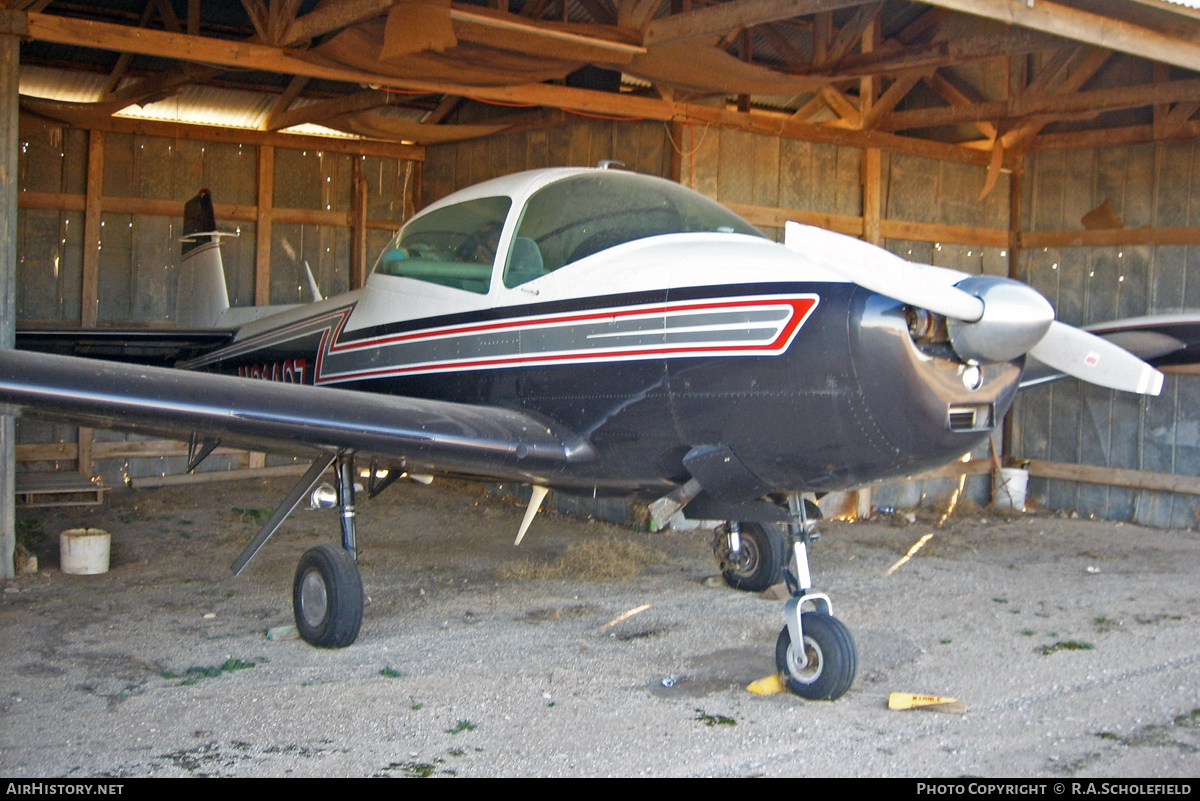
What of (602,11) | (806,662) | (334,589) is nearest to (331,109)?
(602,11)

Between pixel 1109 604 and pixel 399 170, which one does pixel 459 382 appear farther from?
pixel 399 170

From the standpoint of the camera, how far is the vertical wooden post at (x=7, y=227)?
6055 mm

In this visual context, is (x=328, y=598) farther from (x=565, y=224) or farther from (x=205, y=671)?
(x=565, y=224)

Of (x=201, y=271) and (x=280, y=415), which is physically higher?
(x=201, y=271)

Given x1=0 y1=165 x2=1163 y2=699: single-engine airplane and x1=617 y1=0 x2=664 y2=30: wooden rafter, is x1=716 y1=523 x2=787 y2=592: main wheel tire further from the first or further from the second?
x1=617 y1=0 x2=664 y2=30: wooden rafter

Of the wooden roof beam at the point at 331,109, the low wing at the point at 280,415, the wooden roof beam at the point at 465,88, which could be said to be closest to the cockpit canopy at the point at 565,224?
the low wing at the point at 280,415

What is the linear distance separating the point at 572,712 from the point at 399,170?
8626 millimetres

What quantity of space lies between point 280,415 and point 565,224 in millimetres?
1560

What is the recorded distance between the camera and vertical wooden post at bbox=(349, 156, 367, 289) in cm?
1119

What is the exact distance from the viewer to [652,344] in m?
4.20

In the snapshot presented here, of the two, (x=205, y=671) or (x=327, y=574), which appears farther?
(x=327, y=574)

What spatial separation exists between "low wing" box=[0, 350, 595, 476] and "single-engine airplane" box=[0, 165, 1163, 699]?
0.4 inches

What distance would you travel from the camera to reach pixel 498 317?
4.89 m
